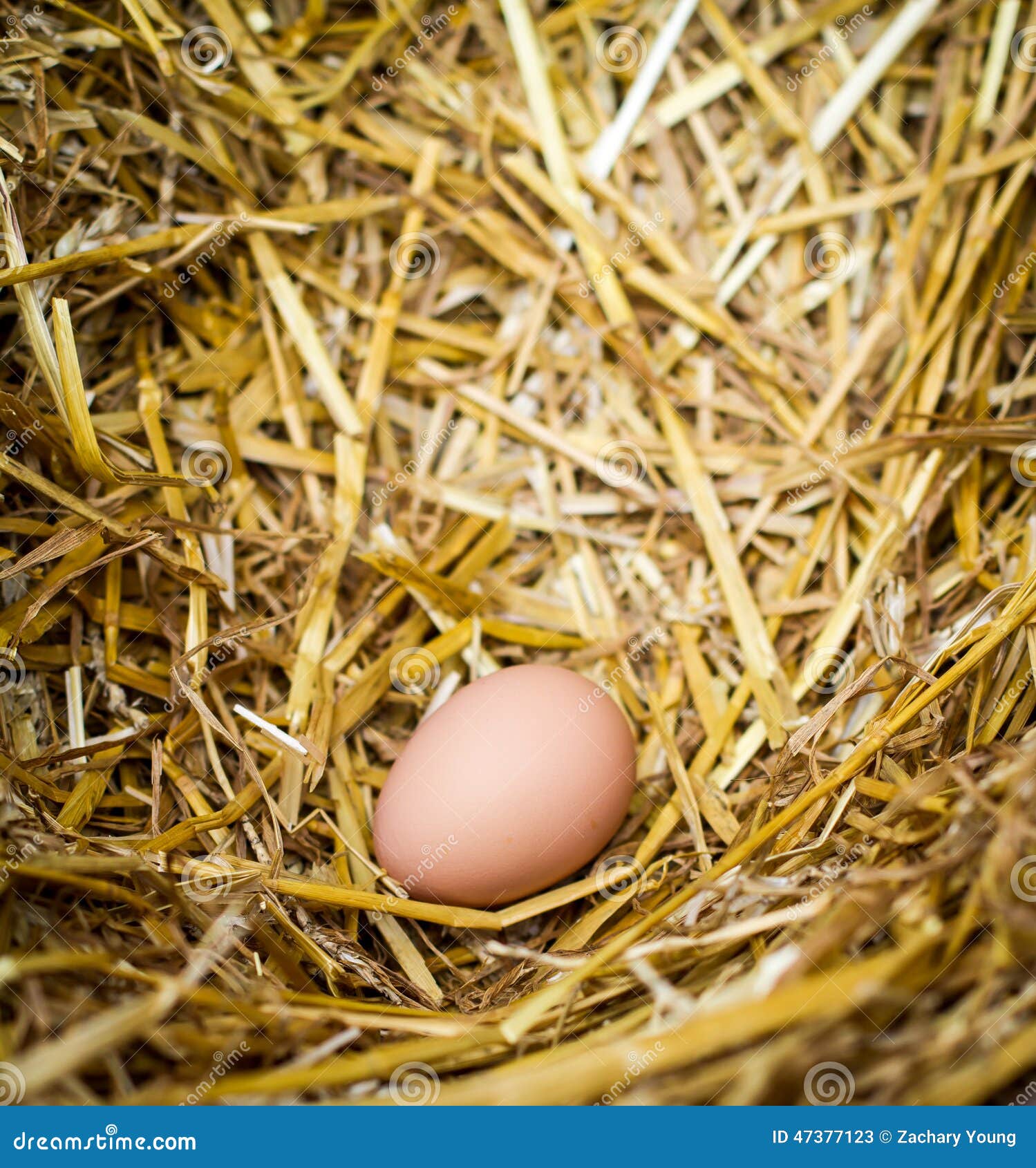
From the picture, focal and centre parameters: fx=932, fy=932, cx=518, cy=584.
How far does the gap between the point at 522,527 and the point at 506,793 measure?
58cm

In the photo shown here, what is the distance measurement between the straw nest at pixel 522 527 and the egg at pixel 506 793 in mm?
56

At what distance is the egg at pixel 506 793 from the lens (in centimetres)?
123

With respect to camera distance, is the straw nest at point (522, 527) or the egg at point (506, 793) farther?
the egg at point (506, 793)

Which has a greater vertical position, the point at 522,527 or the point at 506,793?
the point at 522,527

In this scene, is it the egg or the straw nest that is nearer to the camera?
the straw nest

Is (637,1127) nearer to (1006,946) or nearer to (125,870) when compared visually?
(1006,946)

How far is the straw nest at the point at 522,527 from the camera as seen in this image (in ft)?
3.12

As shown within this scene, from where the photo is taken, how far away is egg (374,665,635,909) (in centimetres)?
123

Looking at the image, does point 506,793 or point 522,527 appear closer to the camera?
point 506,793

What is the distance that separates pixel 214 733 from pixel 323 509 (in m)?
0.43

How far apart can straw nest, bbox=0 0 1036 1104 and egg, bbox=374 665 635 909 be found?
0.06 metres

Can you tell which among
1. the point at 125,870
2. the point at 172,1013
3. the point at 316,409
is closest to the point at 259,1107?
the point at 172,1013

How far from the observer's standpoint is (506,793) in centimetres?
123

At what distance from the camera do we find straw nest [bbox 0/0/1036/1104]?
951 mm
